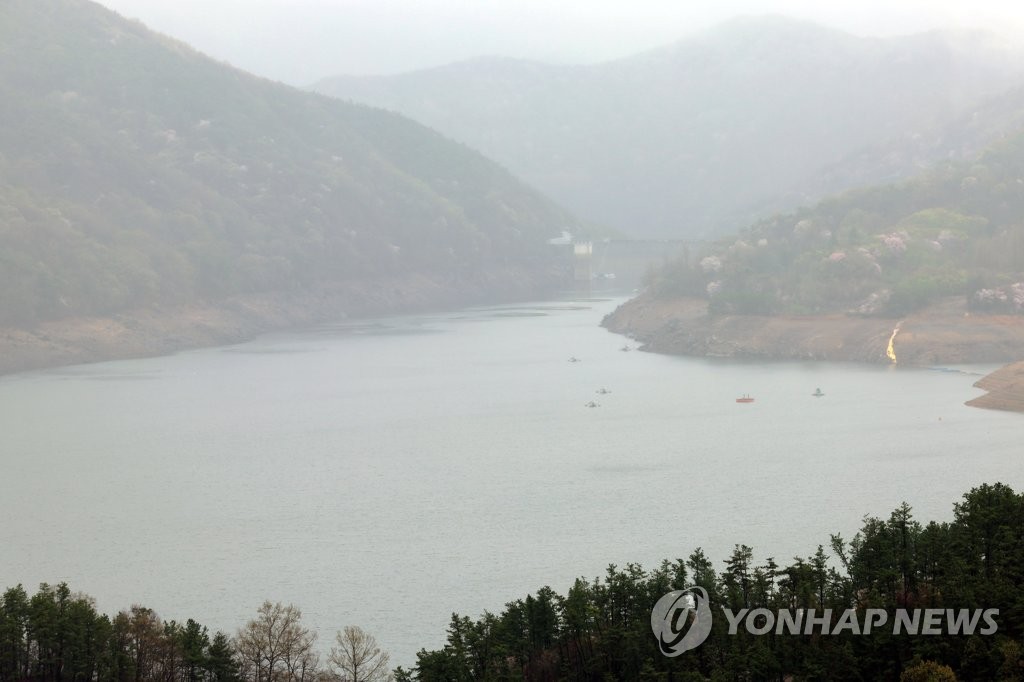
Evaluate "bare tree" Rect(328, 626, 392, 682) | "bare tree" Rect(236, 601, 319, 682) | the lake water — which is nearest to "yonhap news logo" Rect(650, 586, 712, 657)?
the lake water

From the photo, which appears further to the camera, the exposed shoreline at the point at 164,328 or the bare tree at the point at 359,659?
the exposed shoreline at the point at 164,328

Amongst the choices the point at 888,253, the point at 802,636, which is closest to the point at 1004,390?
the point at 888,253

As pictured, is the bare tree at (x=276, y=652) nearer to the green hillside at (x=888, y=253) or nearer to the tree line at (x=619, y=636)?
the tree line at (x=619, y=636)

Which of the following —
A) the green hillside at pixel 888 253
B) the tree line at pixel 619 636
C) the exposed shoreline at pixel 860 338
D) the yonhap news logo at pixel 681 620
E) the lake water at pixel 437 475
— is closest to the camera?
the tree line at pixel 619 636

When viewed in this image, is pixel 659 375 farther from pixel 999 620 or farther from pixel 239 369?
pixel 999 620

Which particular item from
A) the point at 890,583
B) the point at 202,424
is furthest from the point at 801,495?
the point at 202,424

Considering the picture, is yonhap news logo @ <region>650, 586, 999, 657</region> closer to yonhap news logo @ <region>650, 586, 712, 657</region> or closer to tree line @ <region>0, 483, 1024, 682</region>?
yonhap news logo @ <region>650, 586, 712, 657</region>

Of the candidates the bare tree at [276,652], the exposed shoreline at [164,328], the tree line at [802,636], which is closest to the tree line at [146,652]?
the bare tree at [276,652]
